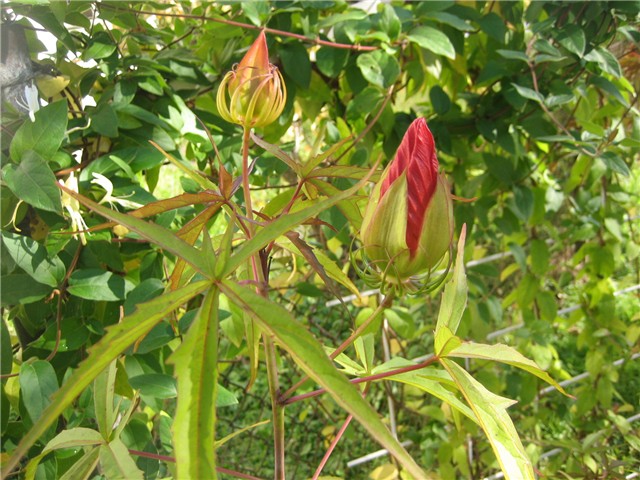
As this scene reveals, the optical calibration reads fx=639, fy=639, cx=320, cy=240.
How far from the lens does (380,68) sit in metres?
0.89

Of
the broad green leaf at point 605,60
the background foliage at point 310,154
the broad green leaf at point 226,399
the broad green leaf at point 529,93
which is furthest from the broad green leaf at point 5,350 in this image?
the broad green leaf at point 605,60

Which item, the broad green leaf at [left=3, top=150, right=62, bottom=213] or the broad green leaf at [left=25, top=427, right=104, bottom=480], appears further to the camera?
the broad green leaf at [left=3, top=150, right=62, bottom=213]

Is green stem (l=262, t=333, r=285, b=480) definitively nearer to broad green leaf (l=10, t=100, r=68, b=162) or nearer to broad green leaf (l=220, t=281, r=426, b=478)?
broad green leaf (l=220, t=281, r=426, b=478)

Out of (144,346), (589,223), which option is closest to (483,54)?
(589,223)

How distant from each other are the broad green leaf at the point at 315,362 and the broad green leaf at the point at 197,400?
25 millimetres

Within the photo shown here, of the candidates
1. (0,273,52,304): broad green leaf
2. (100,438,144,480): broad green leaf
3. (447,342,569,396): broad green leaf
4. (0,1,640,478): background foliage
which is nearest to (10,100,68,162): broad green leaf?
(0,1,640,478): background foliage

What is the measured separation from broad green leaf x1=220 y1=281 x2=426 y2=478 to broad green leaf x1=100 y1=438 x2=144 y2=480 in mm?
139

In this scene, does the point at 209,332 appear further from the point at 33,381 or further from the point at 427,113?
the point at 427,113

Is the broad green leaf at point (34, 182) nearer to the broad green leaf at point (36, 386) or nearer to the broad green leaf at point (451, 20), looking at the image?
the broad green leaf at point (36, 386)

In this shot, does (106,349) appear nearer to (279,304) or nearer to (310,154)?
(279,304)

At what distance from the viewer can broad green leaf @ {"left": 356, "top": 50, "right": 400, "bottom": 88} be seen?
879 millimetres

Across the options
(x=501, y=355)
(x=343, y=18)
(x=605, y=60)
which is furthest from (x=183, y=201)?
(x=605, y=60)

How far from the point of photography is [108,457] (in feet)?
1.31

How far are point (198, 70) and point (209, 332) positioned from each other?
0.64 m
